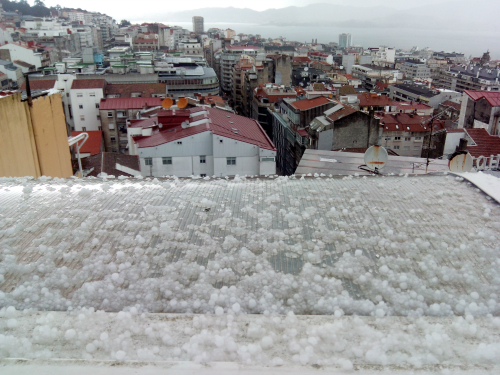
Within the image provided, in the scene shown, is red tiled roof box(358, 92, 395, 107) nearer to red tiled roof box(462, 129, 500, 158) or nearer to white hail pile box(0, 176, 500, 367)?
red tiled roof box(462, 129, 500, 158)

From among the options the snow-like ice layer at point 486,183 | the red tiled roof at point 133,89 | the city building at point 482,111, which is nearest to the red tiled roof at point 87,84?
the red tiled roof at point 133,89

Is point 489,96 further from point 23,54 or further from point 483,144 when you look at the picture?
point 23,54

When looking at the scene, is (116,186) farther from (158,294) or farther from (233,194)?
(158,294)

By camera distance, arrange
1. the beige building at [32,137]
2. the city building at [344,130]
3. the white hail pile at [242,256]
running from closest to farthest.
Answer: the white hail pile at [242,256] < the beige building at [32,137] < the city building at [344,130]

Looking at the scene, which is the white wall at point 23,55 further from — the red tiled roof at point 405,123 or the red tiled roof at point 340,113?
the red tiled roof at point 405,123

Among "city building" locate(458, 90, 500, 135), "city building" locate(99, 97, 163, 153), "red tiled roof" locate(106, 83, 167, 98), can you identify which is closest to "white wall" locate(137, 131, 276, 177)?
"city building" locate(99, 97, 163, 153)

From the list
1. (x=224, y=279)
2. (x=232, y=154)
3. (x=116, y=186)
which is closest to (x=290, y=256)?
(x=224, y=279)
